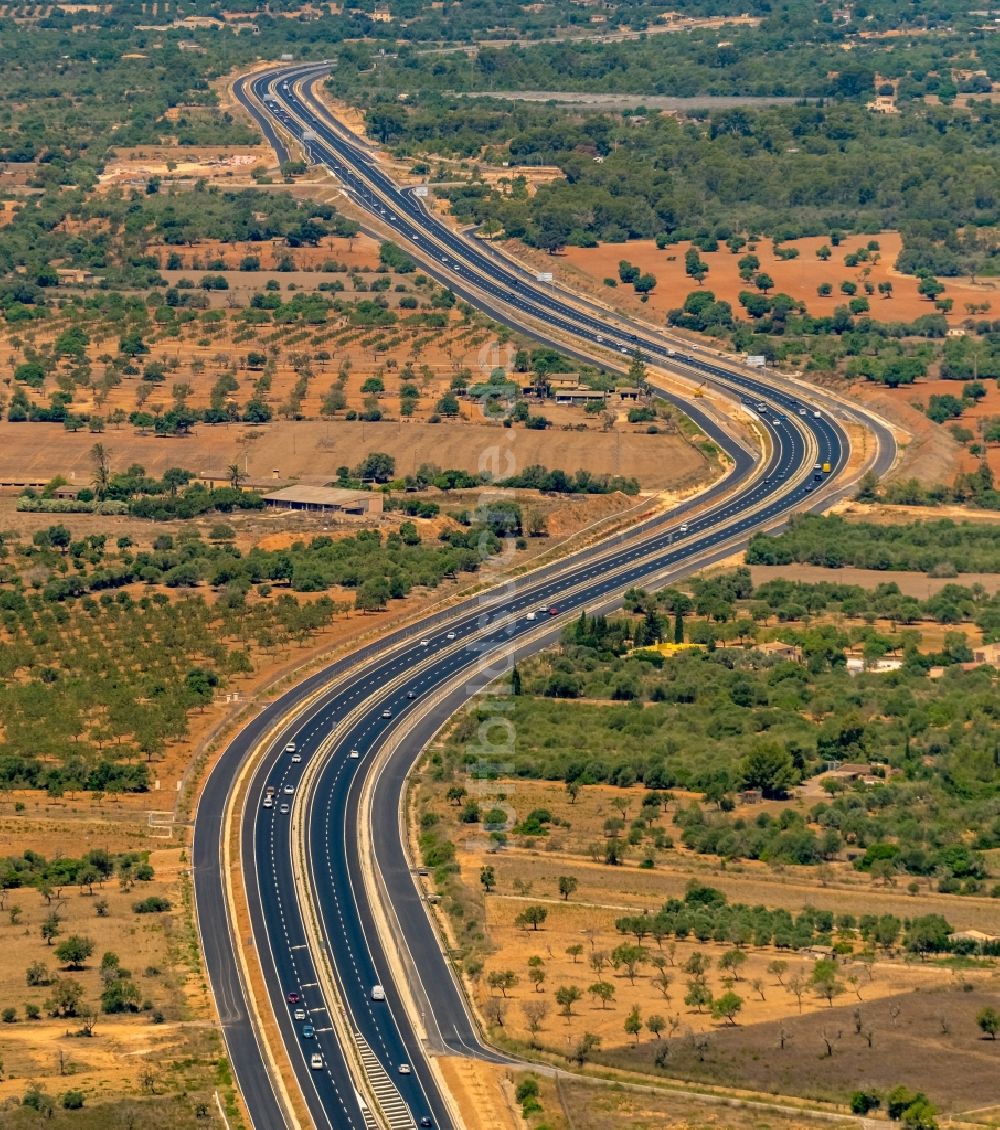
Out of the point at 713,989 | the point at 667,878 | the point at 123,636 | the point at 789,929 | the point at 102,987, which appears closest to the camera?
the point at 713,989

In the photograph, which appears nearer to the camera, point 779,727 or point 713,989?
point 713,989

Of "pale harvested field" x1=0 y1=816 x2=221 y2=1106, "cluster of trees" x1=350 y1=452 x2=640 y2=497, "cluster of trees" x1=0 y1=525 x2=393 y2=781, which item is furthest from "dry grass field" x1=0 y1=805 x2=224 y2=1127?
"cluster of trees" x1=350 y1=452 x2=640 y2=497

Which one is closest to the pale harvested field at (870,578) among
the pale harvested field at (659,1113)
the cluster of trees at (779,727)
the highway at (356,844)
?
the cluster of trees at (779,727)

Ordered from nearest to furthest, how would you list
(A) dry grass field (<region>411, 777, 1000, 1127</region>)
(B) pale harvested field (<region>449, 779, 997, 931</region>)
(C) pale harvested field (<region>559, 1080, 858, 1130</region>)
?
(C) pale harvested field (<region>559, 1080, 858, 1130</region>) < (A) dry grass field (<region>411, 777, 1000, 1127</region>) < (B) pale harvested field (<region>449, 779, 997, 931</region>)

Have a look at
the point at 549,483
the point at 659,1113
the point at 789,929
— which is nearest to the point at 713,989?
the point at 789,929

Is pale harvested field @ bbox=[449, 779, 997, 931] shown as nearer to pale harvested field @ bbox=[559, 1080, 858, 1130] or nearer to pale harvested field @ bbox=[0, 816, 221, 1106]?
pale harvested field @ bbox=[0, 816, 221, 1106]

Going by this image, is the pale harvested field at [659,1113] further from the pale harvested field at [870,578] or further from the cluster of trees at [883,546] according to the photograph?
the cluster of trees at [883,546]

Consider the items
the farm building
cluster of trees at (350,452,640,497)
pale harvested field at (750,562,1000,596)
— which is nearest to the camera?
pale harvested field at (750,562,1000,596)

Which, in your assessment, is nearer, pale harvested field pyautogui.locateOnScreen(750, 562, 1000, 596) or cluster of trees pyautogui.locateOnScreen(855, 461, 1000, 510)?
pale harvested field pyautogui.locateOnScreen(750, 562, 1000, 596)

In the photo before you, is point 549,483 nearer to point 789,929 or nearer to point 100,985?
point 789,929
